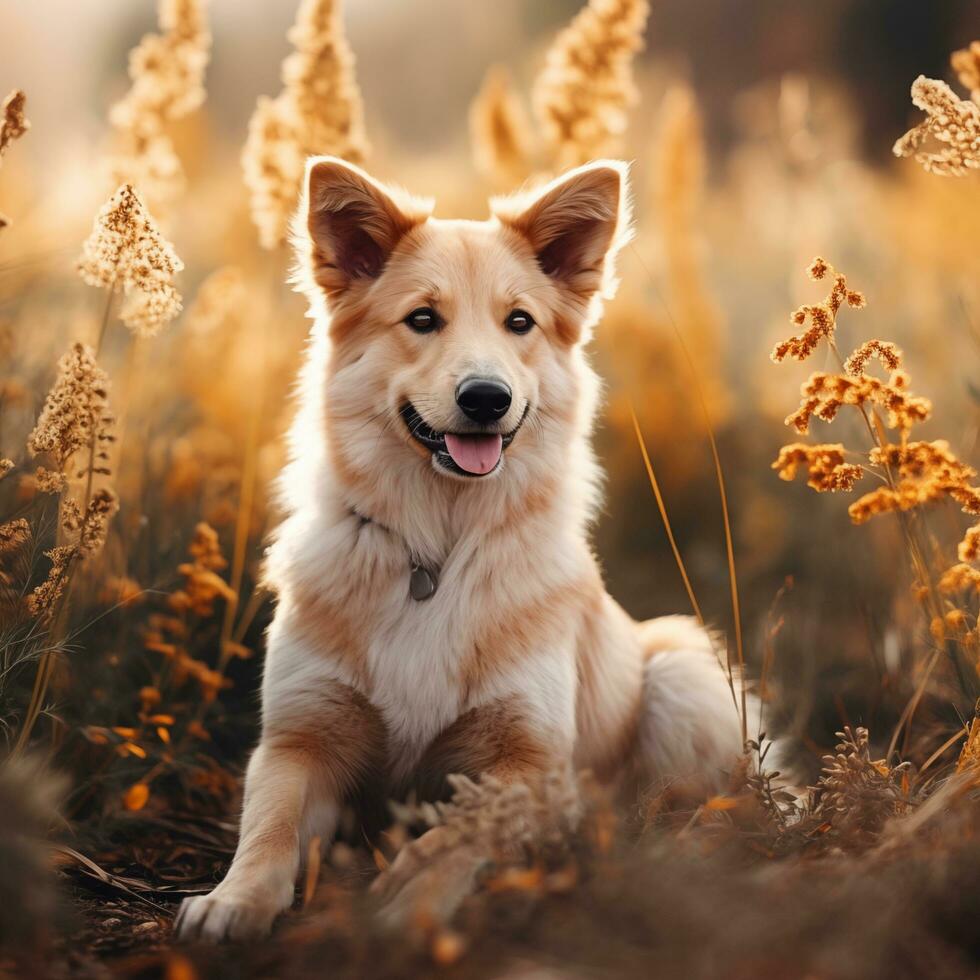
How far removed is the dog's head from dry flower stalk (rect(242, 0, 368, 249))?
0.54 m

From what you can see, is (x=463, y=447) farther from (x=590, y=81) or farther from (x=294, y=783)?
(x=590, y=81)

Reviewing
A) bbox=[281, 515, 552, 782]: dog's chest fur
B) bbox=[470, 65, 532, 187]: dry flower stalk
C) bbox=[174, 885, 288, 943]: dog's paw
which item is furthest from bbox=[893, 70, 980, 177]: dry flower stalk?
bbox=[174, 885, 288, 943]: dog's paw

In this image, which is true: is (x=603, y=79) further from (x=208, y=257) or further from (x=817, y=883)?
(x=208, y=257)

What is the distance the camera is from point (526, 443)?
129 inches

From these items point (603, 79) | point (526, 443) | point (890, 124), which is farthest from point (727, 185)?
point (526, 443)

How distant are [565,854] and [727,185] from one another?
11149 millimetres

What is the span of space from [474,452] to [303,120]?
1.63 meters

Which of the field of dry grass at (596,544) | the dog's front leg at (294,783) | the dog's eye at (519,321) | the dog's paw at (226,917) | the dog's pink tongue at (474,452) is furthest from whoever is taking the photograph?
the dog's eye at (519,321)

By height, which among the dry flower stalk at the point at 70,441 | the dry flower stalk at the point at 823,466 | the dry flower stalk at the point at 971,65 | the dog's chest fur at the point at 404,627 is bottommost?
the dog's chest fur at the point at 404,627

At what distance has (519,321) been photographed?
3324 mm

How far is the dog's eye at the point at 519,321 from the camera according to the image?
131 inches

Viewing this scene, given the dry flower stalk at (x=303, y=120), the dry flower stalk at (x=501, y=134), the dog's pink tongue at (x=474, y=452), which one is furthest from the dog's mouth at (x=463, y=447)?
the dry flower stalk at (x=501, y=134)

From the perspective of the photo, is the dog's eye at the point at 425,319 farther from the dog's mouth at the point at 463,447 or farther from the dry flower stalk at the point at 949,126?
the dry flower stalk at the point at 949,126

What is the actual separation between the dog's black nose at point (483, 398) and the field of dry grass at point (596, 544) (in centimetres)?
54
